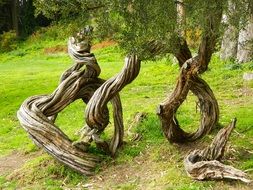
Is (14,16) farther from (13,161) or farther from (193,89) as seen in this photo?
(193,89)

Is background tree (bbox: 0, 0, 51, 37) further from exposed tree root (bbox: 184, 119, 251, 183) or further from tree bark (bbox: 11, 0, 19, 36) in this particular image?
exposed tree root (bbox: 184, 119, 251, 183)

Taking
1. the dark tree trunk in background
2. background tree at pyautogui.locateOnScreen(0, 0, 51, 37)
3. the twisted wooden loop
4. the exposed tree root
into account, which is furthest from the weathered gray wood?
background tree at pyautogui.locateOnScreen(0, 0, 51, 37)

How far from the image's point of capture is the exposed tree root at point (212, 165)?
901 centimetres

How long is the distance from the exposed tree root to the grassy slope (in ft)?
0.52

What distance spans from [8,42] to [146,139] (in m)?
35.8

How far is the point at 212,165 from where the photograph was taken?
9195 millimetres

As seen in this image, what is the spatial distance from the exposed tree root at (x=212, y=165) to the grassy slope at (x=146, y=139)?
0.52 ft

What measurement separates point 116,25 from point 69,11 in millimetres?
851

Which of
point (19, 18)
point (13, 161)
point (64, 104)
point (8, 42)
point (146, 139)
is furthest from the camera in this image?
point (19, 18)

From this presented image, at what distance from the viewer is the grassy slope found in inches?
403

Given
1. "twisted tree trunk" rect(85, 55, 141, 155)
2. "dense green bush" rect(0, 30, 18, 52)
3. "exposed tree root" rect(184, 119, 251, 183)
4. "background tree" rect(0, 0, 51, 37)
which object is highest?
"twisted tree trunk" rect(85, 55, 141, 155)

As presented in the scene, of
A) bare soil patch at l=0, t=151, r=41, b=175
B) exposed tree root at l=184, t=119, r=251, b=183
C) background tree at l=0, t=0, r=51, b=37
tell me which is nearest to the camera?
exposed tree root at l=184, t=119, r=251, b=183

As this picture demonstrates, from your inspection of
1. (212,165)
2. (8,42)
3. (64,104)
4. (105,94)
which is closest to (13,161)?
(64,104)

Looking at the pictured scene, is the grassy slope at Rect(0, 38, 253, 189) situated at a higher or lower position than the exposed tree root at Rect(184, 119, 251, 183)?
lower
